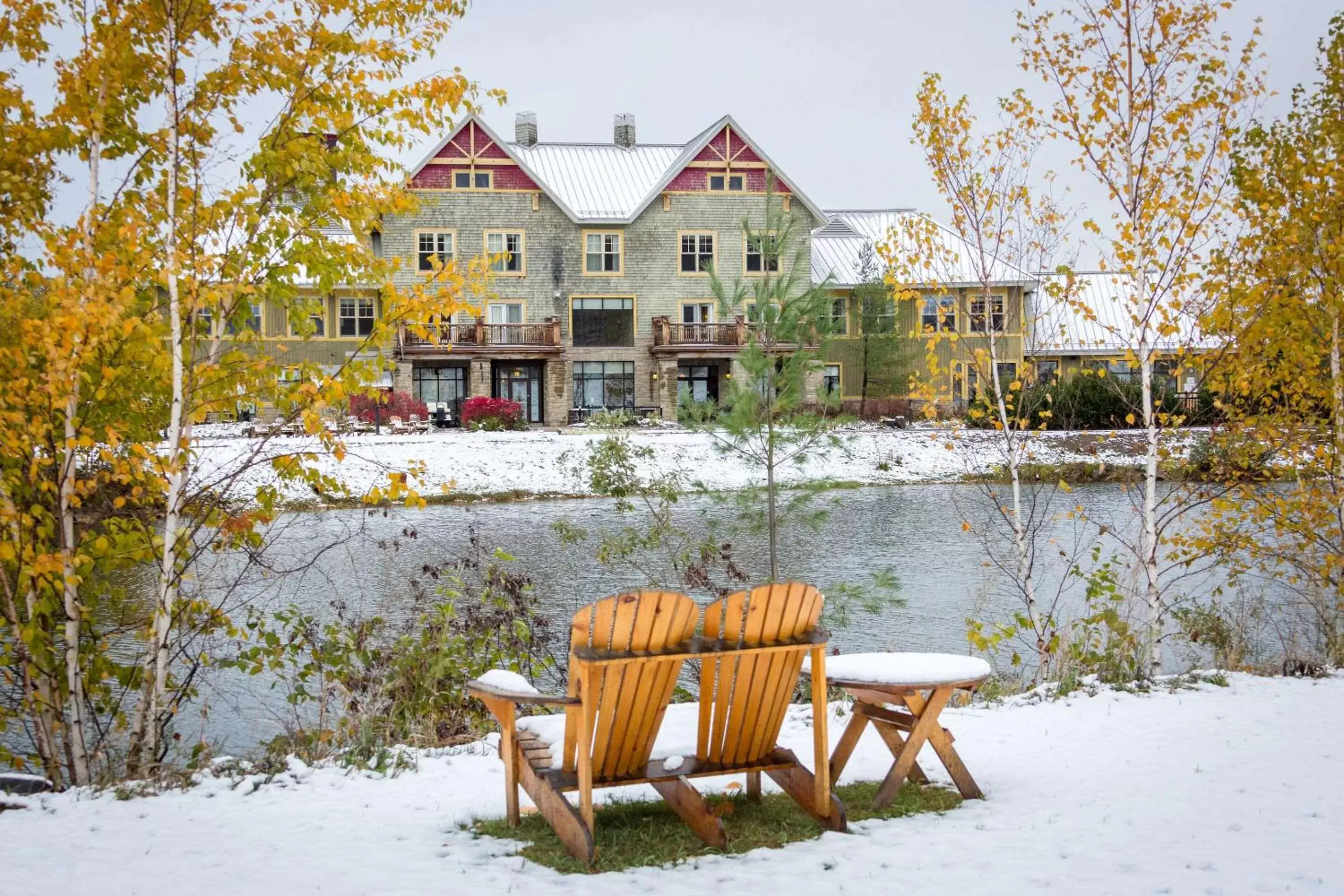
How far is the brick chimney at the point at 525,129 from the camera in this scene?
3791 cm

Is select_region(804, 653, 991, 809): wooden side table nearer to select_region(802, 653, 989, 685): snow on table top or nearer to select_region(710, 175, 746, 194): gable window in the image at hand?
select_region(802, 653, 989, 685): snow on table top

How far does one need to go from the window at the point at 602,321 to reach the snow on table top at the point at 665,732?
3074 cm

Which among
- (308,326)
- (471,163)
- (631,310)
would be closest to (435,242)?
(471,163)

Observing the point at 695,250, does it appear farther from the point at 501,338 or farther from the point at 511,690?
the point at 511,690

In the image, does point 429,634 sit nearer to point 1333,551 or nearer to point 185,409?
point 185,409

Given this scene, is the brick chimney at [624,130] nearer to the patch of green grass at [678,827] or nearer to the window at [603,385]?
the window at [603,385]

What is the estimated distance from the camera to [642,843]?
14.2 ft

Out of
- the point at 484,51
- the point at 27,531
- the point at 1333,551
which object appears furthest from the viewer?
the point at 484,51

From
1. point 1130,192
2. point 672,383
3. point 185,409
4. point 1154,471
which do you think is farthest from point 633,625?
point 672,383

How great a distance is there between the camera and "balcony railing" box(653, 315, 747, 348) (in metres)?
34.9

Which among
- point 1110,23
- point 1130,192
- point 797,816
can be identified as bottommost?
point 797,816

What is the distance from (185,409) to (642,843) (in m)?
3.15

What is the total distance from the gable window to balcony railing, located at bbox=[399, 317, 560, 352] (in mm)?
6583

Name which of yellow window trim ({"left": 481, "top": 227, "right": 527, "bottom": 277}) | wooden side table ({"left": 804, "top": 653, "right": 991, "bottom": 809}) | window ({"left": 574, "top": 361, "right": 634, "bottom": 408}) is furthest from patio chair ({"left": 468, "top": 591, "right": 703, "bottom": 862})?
window ({"left": 574, "top": 361, "right": 634, "bottom": 408})
